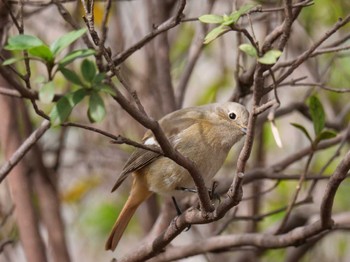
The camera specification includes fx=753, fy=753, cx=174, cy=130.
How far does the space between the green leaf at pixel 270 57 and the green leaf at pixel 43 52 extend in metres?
0.52

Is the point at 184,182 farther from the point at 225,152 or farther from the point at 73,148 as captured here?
the point at 73,148

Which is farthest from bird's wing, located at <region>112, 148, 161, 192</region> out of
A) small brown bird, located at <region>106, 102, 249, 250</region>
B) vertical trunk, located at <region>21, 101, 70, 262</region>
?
vertical trunk, located at <region>21, 101, 70, 262</region>

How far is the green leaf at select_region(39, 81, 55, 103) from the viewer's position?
5.74 ft

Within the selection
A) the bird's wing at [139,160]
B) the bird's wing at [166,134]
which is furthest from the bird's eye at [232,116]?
the bird's wing at [139,160]

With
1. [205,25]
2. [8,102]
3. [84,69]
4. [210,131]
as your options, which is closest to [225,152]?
[210,131]

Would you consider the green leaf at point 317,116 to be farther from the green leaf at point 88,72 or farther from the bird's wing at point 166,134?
the green leaf at point 88,72

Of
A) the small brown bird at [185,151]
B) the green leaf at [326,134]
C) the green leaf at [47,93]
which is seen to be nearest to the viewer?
the green leaf at [47,93]

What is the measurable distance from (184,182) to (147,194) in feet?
0.70

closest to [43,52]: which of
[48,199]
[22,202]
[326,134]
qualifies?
[326,134]

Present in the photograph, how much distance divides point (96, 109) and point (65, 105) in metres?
0.08

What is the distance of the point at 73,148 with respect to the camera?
14.0 ft

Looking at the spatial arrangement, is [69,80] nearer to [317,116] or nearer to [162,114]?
[317,116]

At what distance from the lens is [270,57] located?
165 centimetres

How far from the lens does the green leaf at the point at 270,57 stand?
1.63 m
